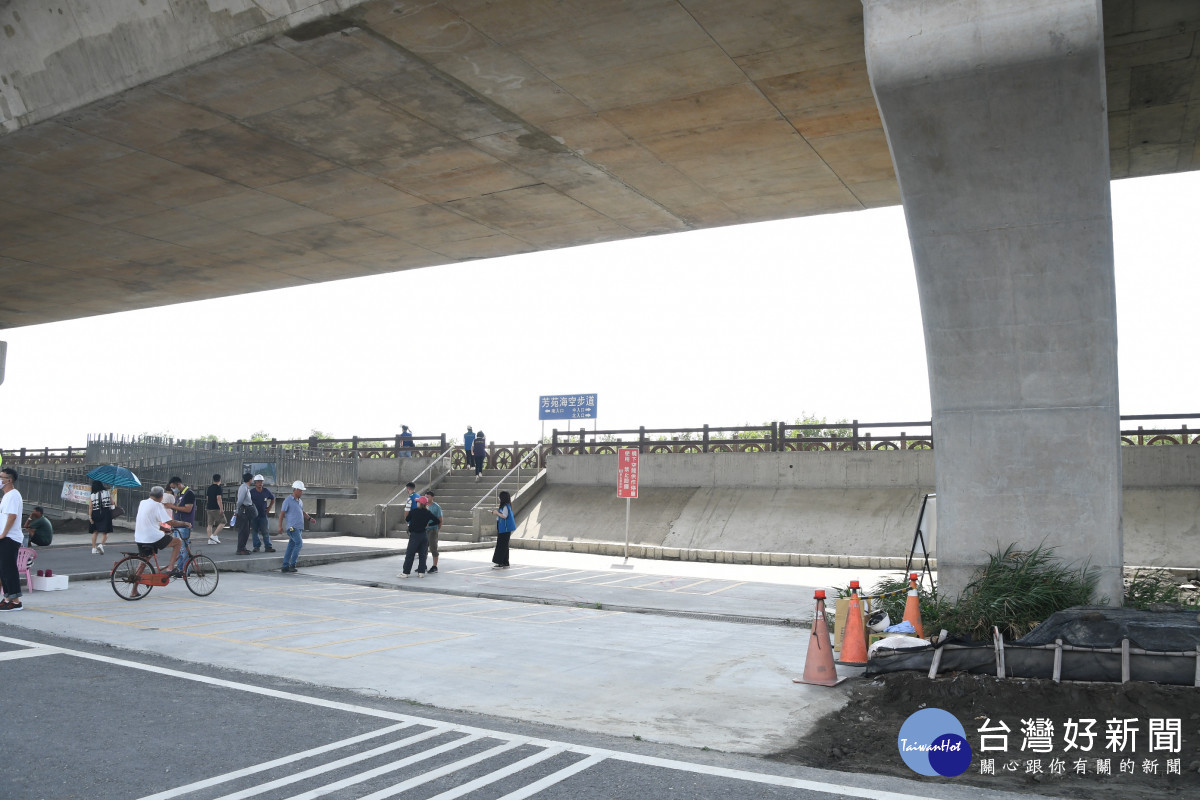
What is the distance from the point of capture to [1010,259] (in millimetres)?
9750

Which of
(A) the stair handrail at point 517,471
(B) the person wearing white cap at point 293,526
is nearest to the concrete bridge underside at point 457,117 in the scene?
(B) the person wearing white cap at point 293,526

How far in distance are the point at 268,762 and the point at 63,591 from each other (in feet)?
33.4

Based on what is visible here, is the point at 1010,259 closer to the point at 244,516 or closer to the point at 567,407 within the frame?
the point at 244,516

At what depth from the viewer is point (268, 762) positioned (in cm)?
604

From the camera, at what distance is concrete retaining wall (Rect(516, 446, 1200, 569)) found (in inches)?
832

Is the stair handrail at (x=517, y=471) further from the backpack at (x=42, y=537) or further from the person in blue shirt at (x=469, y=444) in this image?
the backpack at (x=42, y=537)

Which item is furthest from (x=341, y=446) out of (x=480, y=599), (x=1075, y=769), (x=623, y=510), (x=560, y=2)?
(x=1075, y=769)

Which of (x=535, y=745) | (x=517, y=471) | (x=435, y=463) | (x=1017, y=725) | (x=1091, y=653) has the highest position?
(x=435, y=463)

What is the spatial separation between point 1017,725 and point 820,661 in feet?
7.47

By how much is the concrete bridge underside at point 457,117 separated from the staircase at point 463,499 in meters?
9.55

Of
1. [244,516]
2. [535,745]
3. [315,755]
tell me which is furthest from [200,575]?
Result: [535,745]

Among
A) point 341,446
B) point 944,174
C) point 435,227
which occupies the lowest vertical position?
point 341,446

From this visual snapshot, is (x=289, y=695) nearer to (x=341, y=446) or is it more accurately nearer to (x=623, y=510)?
(x=623, y=510)

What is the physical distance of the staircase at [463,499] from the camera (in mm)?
26688
